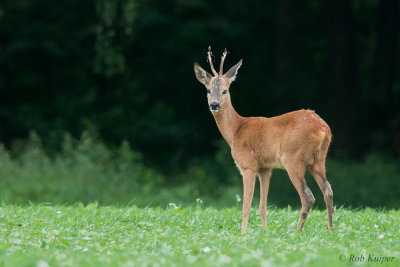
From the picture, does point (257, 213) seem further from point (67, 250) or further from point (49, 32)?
point (49, 32)

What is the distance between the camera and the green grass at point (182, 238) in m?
6.05

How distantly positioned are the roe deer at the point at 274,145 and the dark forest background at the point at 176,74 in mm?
8172

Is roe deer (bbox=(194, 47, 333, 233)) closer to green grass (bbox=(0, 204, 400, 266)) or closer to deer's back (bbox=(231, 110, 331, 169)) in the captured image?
deer's back (bbox=(231, 110, 331, 169))

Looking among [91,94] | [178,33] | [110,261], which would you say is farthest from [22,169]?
[110,261]

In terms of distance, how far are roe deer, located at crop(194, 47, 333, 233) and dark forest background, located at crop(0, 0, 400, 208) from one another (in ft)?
26.8

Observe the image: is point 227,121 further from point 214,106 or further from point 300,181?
point 300,181

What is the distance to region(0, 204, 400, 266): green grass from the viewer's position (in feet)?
19.9

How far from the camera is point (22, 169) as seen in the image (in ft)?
47.7

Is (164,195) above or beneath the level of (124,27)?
beneath

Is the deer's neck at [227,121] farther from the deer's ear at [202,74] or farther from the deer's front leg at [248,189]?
the deer's front leg at [248,189]

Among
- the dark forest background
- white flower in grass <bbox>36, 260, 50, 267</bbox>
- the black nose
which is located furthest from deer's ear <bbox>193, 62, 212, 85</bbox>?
the dark forest background

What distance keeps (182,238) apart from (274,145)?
4.64 feet

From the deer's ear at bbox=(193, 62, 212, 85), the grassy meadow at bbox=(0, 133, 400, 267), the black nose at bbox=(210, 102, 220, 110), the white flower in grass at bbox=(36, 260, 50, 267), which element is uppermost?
the deer's ear at bbox=(193, 62, 212, 85)

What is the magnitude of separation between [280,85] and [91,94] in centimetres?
462
